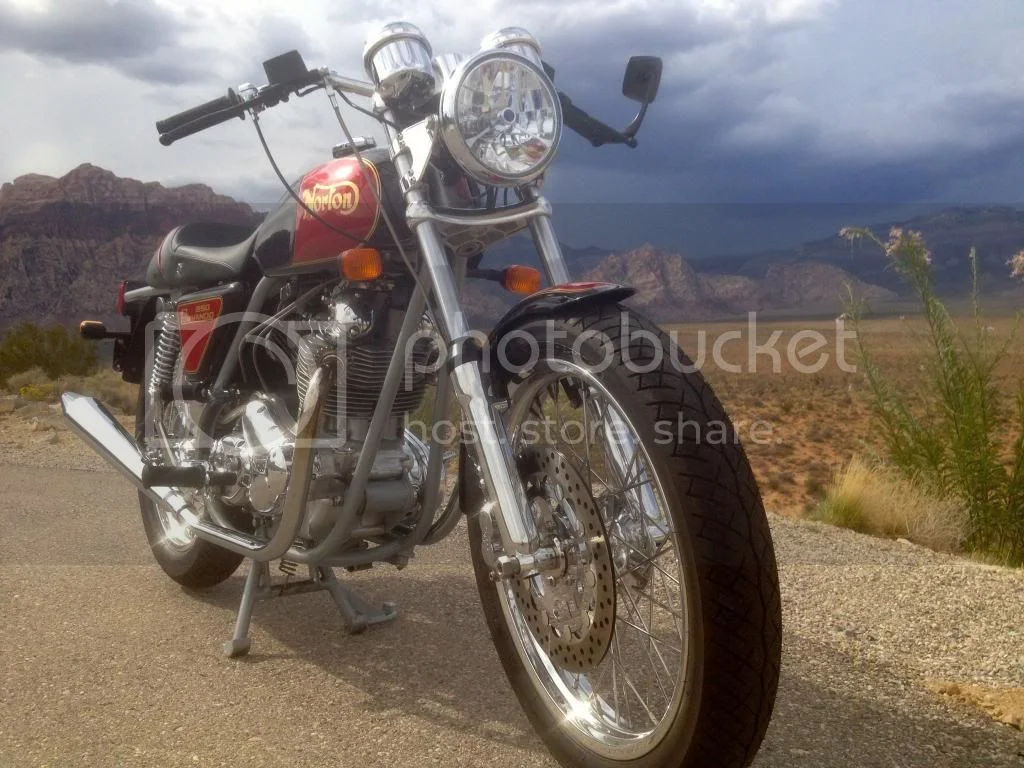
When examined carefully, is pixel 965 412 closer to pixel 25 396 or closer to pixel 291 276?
pixel 291 276

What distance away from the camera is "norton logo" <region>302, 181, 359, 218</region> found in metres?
2.57

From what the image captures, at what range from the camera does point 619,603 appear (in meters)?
2.29

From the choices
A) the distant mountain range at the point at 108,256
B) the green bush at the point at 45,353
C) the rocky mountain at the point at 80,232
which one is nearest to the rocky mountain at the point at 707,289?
the distant mountain range at the point at 108,256

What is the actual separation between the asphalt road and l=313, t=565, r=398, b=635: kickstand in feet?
0.20

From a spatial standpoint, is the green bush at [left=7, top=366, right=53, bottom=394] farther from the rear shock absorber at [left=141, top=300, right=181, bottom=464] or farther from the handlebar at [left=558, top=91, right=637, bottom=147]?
the handlebar at [left=558, top=91, right=637, bottom=147]

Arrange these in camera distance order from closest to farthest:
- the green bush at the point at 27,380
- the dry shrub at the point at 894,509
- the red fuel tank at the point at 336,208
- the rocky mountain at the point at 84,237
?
the red fuel tank at the point at 336,208
the dry shrub at the point at 894,509
the green bush at the point at 27,380
the rocky mountain at the point at 84,237

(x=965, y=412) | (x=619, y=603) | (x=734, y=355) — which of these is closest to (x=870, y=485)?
(x=965, y=412)

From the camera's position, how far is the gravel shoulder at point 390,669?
2.40m

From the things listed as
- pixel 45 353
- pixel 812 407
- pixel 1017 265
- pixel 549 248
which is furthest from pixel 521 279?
pixel 812 407

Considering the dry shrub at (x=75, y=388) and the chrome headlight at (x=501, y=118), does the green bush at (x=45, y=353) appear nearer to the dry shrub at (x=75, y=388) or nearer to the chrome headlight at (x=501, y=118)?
the dry shrub at (x=75, y=388)

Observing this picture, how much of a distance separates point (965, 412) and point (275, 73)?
3.99 meters

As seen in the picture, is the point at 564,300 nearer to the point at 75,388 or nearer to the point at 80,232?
the point at 75,388

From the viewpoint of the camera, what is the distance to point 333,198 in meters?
2.62

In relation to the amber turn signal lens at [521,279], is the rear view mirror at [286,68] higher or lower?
higher
